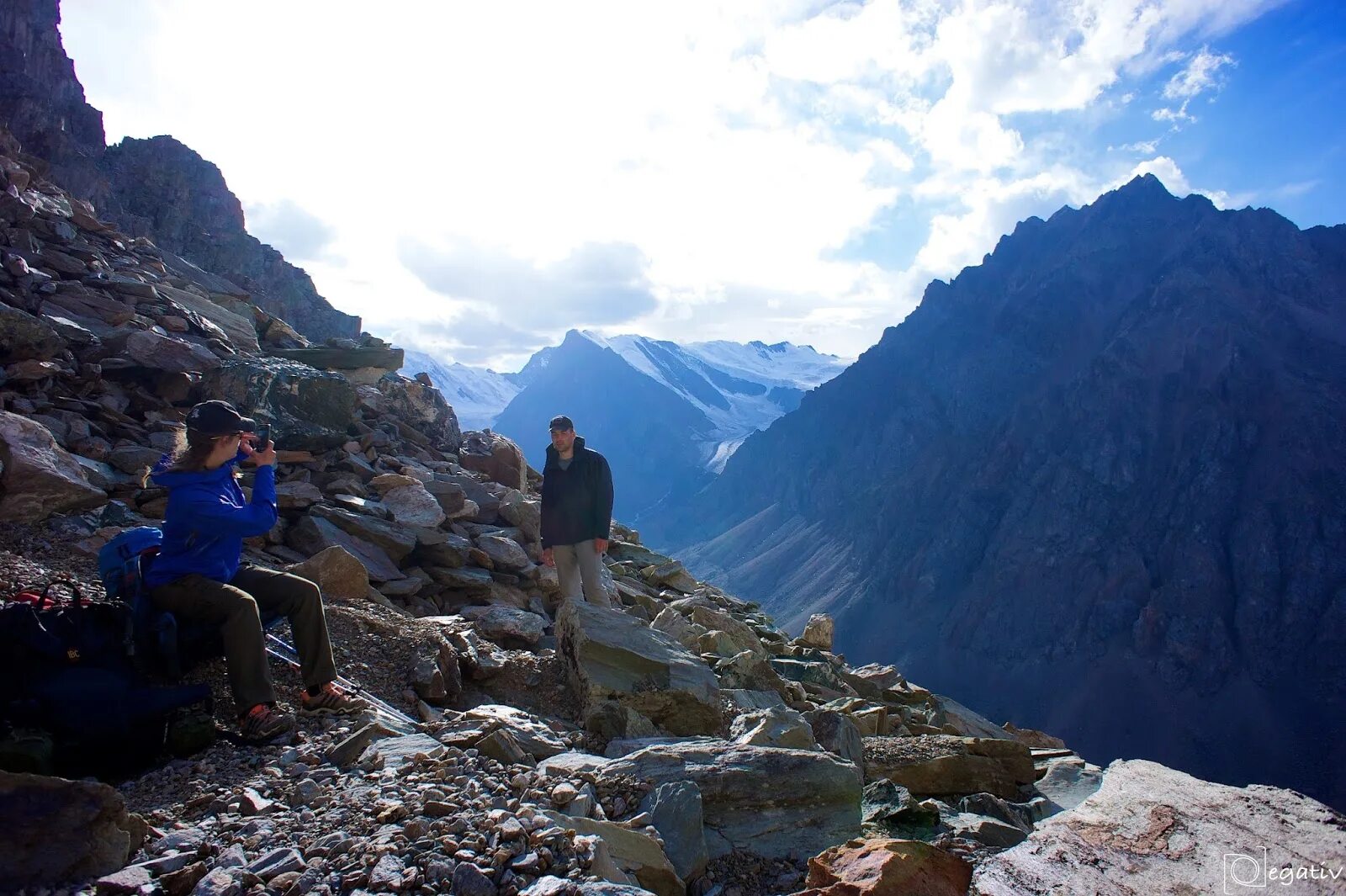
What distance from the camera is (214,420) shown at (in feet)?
18.6

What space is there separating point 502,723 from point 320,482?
777cm

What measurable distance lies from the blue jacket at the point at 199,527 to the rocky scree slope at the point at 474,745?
2.99 feet

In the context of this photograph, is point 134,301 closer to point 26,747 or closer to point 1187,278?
point 26,747

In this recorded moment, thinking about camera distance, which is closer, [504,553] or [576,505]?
[576,505]

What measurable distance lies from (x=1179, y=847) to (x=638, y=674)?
14.6 ft

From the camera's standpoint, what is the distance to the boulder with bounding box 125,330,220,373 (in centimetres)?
1221

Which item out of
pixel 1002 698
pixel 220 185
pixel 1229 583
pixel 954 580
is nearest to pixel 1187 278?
pixel 1229 583

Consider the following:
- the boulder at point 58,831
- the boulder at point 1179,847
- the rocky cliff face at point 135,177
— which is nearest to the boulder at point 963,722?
the boulder at point 1179,847

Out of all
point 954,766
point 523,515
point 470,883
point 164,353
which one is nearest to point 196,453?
point 470,883

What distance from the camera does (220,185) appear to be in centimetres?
9262

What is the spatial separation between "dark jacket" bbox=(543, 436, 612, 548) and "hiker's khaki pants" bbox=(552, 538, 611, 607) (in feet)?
0.59

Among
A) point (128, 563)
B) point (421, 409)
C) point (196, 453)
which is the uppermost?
point (421, 409)

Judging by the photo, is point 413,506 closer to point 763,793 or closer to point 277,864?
point 763,793

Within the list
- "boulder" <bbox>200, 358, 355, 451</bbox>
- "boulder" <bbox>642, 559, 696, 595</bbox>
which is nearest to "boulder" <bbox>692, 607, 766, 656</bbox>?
"boulder" <bbox>642, 559, 696, 595</bbox>
